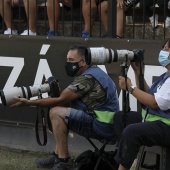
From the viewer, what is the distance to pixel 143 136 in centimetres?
474

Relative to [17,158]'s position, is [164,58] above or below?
above

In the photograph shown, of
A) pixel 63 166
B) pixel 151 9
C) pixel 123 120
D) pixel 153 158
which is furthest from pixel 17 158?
pixel 151 9

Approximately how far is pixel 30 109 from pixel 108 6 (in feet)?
5.21

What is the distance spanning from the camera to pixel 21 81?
7.02 m

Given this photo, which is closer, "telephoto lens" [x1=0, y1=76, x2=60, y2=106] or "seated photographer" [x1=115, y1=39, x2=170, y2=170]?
"seated photographer" [x1=115, y1=39, x2=170, y2=170]

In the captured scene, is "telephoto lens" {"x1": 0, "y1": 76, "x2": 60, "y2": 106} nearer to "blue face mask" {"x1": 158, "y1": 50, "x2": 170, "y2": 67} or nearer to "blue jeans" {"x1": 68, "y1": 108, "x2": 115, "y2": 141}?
"blue jeans" {"x1": 68, "y1": 108, "x2": 115, "y2": 141}

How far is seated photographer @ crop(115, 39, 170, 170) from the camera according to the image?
4746 mm

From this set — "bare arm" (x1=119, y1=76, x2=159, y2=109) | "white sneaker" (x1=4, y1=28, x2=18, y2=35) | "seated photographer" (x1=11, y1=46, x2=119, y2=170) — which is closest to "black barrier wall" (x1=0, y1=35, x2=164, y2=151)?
"white sneaker" (x1=4, y1=28, x2=18, y2=35)

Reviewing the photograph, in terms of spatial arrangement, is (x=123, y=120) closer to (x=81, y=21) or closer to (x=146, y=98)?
(x=146, y=98)

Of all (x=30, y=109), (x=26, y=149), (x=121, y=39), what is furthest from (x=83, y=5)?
(x=26, y=149)

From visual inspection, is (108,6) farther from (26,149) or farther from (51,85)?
(26,149)

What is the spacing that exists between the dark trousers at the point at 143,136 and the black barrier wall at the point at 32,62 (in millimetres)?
1773

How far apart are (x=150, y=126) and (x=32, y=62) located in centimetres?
255

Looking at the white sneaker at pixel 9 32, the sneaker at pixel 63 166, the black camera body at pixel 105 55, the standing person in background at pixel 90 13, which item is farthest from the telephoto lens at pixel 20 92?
the white sneaker at pixel 9 32
